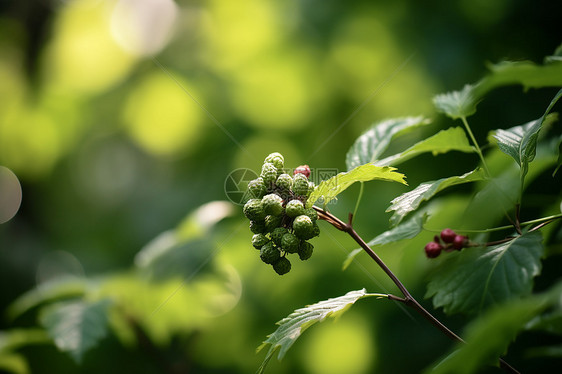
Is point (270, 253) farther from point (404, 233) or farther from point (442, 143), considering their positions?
point (442, 143)

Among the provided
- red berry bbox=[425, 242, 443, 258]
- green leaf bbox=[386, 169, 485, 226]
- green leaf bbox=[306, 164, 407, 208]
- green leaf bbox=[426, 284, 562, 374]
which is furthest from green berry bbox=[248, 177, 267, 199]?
green leaf bbox=[426, 284, 562, 374]

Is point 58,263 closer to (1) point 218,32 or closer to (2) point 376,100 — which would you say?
(1) point 218,32

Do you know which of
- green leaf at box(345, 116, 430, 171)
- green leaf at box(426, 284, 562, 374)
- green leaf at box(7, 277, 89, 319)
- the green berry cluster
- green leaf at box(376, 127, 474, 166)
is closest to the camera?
green leaf at box(426, 284, 562, 374)

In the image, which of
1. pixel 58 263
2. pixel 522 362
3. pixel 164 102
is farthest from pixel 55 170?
pixel 522 362

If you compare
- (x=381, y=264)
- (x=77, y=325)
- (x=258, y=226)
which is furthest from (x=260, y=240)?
(x=77, y=325)

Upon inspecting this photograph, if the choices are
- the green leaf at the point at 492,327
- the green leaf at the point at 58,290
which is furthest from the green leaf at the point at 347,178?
the green leaf at the point at 58,290

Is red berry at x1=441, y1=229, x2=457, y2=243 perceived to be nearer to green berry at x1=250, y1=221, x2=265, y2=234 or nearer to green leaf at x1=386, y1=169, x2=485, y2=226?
green leaf at x1=386, y1=169, x2=485, y2=226
